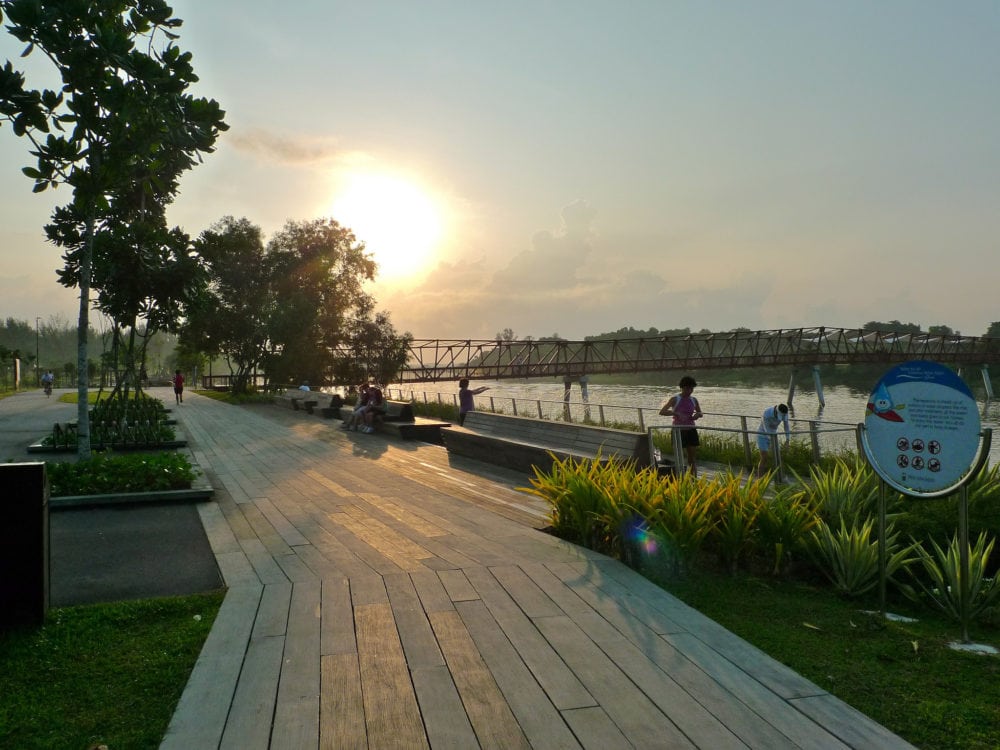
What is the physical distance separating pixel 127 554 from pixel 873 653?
19.4 ft

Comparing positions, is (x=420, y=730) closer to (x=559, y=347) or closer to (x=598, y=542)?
(x=598, y=542)

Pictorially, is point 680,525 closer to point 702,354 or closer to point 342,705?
point 342,705

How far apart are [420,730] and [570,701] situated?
71 cm

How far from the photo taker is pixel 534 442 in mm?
11594

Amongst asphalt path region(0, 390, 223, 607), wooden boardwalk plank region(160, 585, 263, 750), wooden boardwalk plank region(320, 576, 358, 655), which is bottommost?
asphalt path region(0, 390, 223, 607)

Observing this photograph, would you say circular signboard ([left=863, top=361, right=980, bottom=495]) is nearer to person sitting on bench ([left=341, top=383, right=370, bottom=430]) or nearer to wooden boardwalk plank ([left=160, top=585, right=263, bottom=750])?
wooden boardwalk plank ([left=160, top=585, right=263, bottom=750])

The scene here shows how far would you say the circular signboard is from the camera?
439cm

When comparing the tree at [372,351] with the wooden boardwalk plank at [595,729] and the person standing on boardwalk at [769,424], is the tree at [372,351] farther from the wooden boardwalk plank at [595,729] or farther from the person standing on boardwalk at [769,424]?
the wooden boardwalk plank at [595,729]

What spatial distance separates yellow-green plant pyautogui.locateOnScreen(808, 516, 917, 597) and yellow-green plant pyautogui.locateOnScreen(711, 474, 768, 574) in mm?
497

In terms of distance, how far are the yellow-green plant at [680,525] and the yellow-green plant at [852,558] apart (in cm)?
91

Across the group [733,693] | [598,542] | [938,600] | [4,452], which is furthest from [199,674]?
[4,452]

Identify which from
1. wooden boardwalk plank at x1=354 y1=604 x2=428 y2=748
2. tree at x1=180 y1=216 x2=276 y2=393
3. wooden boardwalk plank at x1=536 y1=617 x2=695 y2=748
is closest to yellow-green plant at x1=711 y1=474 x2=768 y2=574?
wooden boardwalk plank at x1=536 y1=617 x2=695 y2=748

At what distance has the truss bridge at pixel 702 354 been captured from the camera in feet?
200

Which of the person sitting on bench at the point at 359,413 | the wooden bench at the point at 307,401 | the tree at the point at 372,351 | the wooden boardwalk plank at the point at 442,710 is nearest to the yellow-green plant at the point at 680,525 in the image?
the wooden boardwalk plank at the point at 442,710
